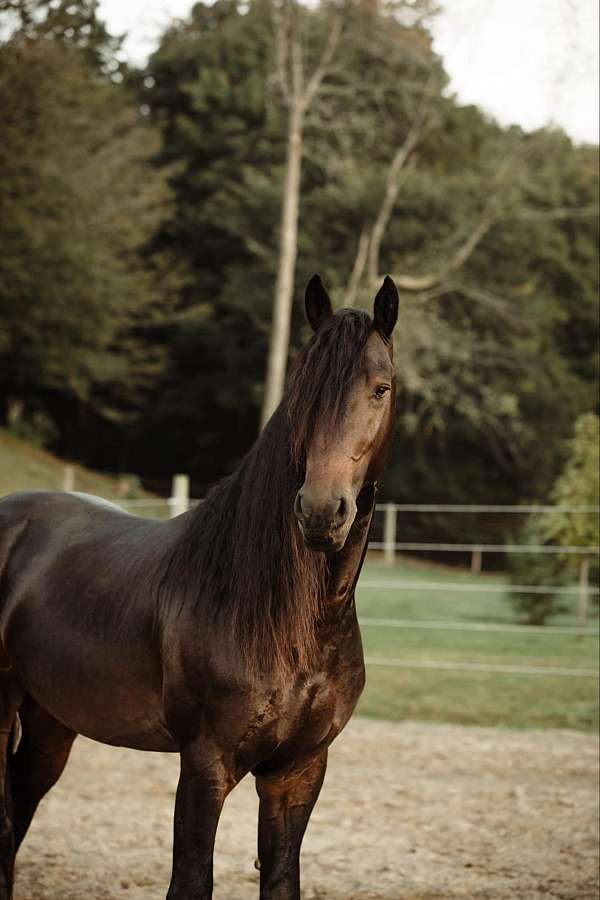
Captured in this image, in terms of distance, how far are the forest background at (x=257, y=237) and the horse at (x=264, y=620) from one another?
38.7 ft

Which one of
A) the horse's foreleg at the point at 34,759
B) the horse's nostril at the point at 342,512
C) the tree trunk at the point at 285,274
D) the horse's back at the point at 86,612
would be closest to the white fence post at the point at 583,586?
the horse's foreleg at the point at 34,759

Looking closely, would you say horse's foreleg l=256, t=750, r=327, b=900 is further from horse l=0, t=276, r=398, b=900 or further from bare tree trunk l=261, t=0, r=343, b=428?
bare tree trunk l=261, t=0, r=343, b=428

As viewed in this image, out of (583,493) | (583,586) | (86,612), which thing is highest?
(583,493)

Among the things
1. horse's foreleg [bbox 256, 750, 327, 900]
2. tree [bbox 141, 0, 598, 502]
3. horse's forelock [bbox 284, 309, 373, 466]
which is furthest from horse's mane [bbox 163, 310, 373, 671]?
tree [bbox 141, 0, 598, 502]

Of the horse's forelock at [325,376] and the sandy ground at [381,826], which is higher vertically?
the horse's forelock at [325,376]

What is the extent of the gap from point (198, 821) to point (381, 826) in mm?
2552

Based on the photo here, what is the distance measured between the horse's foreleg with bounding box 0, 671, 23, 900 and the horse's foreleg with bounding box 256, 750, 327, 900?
95 centimetres

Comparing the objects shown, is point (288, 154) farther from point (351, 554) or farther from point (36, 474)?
point (351, 554)

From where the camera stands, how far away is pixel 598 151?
702 centimetres

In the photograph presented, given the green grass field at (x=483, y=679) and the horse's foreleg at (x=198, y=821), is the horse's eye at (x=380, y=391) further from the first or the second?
the green grass field at (x=483, y=679)

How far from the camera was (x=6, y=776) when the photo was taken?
10.1ft

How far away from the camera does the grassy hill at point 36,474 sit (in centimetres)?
1661

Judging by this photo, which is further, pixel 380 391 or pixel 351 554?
pixel 351 554

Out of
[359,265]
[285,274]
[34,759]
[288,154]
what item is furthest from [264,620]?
[359,265]
